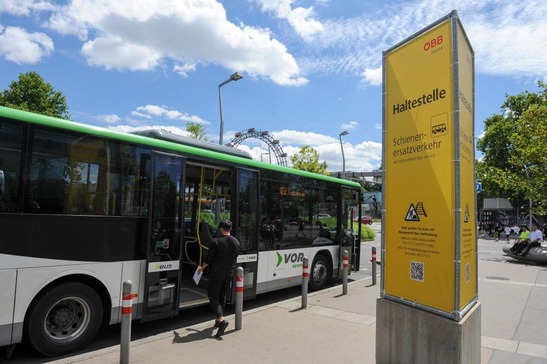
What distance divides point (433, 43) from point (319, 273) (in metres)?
6.74

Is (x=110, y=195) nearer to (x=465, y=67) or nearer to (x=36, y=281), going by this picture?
(x=36, y=281)

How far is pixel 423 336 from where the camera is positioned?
13.5 ft

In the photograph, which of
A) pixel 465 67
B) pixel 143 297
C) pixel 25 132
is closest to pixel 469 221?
pixel 465 67

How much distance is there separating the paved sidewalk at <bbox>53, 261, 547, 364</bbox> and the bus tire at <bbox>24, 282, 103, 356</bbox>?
0.30 m

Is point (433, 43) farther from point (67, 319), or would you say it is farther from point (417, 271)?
point (67, 319)

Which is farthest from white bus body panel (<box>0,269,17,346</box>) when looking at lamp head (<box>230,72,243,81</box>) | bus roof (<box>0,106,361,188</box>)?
lamp head (<box>230,72,243,81</box>)

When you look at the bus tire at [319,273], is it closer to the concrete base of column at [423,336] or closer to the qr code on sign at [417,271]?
the concrete base of column at [423,336]

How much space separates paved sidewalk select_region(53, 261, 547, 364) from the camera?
5.04 metres

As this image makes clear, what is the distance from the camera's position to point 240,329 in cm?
615

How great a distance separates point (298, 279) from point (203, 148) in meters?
3.90

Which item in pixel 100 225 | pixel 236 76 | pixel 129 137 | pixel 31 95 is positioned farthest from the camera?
pixel 31 95

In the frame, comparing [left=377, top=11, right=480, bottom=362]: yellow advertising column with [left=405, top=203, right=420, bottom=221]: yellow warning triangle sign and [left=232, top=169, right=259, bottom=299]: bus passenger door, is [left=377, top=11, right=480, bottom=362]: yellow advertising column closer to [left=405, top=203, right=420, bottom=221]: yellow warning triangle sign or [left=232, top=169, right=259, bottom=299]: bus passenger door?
[left=405, top=203, right=420, bottom=221]: yellow warning triangle sign

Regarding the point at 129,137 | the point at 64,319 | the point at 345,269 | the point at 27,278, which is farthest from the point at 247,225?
the point at 27,278

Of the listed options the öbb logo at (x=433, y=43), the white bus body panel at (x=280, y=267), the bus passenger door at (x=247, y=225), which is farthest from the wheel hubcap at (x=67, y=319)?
the öbb logo at (x=433, y=43)
